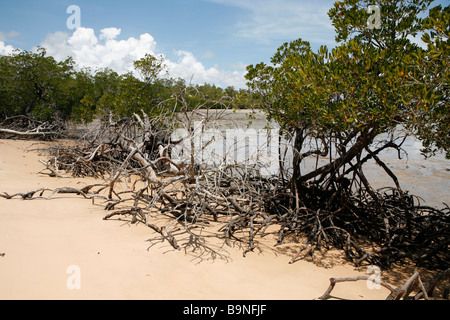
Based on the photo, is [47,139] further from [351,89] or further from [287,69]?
[351,89]

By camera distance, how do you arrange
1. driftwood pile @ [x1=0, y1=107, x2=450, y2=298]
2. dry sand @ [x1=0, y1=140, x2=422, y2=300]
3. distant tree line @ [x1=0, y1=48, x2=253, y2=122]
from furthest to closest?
distant tree line @ [x1=0, y1=48, x2=253, y2=122] → driftwood pile @ [x1=0, y1=107, x2=450, y2=298] → dry sand @ [x1=0, y1=140, x2=422, y2=300]

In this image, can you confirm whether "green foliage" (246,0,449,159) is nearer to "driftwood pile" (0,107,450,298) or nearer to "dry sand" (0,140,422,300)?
"driftwood pile" (0,107,450,298)

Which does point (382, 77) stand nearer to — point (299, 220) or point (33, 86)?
point (299, 220)

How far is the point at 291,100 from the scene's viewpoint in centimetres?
437

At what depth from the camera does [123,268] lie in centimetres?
343

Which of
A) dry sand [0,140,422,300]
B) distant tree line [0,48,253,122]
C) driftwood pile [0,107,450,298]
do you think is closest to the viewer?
dry sand [0,140,422,300]

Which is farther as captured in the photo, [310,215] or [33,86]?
[33,86]

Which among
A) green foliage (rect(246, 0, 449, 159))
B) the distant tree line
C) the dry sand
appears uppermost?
the distant tree line

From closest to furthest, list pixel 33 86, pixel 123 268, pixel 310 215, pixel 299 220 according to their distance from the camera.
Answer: pixel 123 268 < pixel 310 215 < pixel 299 220 < pixel 33 86

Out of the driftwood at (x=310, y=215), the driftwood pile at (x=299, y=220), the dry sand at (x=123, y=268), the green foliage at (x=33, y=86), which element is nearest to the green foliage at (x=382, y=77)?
the driftwood at (x=310, y=215)

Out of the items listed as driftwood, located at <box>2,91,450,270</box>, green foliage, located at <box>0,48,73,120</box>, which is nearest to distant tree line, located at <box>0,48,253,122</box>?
green foliage, located at <box>0,48,73,120</box>

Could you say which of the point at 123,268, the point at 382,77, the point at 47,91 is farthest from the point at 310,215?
the point at 47,91

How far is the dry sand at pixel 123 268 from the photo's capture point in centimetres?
299

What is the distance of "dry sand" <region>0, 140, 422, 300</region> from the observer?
9.80 feet
